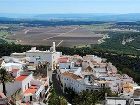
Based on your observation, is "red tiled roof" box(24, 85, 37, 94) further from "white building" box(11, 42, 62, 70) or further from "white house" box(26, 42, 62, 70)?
"white house" box(26, 42, 62, 70)

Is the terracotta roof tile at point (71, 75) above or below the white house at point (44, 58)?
below

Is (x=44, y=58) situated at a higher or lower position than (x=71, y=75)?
higher

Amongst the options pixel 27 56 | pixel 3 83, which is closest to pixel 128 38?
pixel 27 56

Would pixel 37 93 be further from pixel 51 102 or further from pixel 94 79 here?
pixel 94 79

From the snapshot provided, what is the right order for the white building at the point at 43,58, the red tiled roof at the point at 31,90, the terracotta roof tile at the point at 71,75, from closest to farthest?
the red tiled roof at the point at 31,90
the terracotta roof tile at the point at 71,75
the white building at the point at 43,58

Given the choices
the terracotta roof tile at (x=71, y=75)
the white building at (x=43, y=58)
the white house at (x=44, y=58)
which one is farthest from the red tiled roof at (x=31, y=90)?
the white house at (x=44, y=58)

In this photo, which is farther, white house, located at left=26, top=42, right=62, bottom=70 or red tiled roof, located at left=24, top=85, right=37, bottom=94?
white house, located at left=26, top=42, right=62, bottom=70

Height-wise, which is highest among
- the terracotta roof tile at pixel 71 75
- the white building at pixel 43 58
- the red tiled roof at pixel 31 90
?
the white building at pixel 43 58

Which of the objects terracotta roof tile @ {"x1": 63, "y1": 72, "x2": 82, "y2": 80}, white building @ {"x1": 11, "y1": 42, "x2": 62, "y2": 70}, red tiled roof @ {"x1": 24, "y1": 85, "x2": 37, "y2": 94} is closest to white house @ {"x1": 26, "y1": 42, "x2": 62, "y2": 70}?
white building @ {"x1": 11, "y1": 42, "x2": 62, "y2": 70}

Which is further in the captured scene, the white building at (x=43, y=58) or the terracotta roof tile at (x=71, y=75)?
the white building at (x=43, y=58)

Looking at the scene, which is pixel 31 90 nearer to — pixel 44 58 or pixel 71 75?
pixel 71 75

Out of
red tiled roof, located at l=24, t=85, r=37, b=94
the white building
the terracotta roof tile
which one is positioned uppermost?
the white building

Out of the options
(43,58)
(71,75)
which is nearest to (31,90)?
(71,75)

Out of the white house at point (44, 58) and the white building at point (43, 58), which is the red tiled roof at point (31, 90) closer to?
the white building at point (43, 58)
